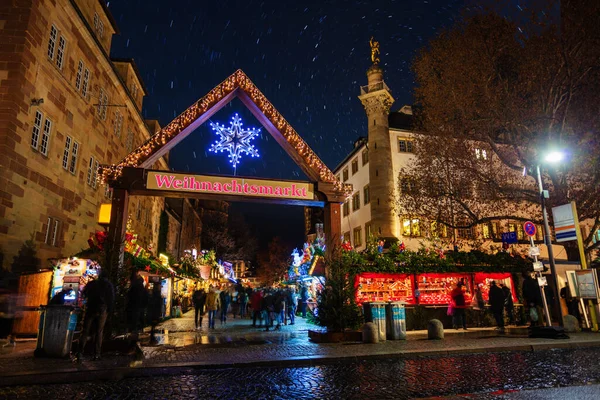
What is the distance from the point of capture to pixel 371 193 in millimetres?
35219

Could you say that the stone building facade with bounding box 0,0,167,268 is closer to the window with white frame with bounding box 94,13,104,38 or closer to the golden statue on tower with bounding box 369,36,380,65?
the window with white frame with bounding box 94,13,104,38

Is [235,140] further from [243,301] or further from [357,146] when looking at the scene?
[357,146]

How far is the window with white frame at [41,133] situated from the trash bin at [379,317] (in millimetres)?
14137

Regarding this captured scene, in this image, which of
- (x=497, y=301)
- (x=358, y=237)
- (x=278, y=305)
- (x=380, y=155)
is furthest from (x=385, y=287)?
(x=358, y=237)

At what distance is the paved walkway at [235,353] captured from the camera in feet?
25.3

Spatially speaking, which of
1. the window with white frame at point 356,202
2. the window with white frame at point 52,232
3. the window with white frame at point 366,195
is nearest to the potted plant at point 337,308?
the window with white frame at point 52,232

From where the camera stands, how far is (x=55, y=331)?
9.53 metres

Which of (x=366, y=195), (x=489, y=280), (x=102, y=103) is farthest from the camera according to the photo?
(x=366, y=195)

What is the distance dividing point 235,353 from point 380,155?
2757cm

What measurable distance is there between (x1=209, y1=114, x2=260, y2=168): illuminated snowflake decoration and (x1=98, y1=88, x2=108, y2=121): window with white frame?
12.3 meters

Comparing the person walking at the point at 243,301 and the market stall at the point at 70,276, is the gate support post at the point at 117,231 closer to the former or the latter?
the market stall at the point at 70,276

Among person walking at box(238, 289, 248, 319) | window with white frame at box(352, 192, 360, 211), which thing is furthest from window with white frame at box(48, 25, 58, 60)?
window with white frame at box(352, 192, 360, 211)

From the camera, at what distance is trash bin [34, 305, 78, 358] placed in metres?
9.41

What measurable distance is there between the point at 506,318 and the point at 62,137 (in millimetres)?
20999
